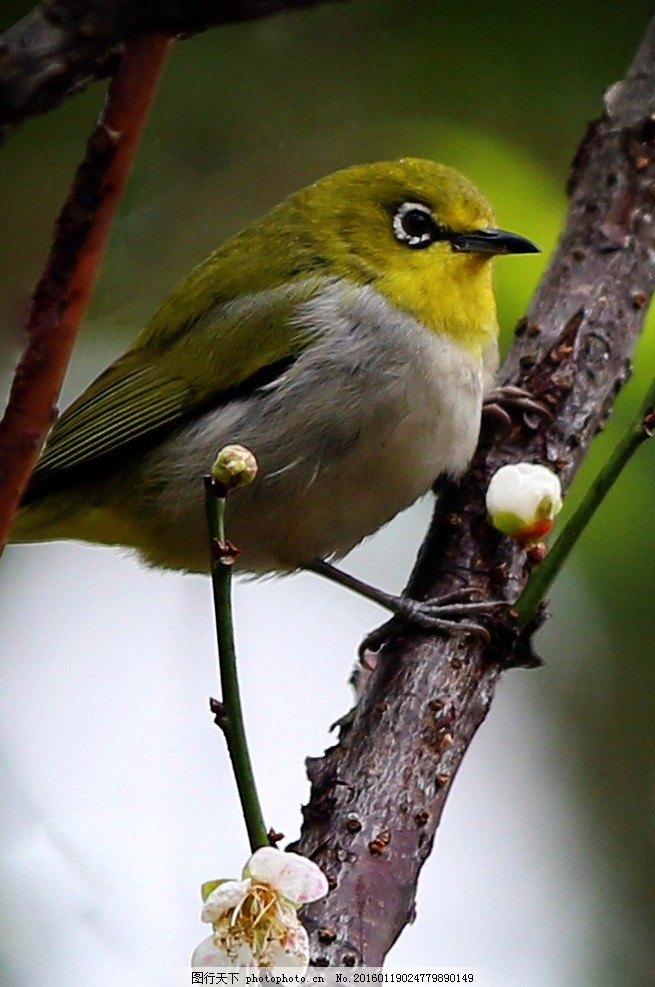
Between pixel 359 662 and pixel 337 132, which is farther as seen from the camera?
pixel 337 132

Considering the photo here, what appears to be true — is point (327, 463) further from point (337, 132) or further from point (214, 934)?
point (337, 132)

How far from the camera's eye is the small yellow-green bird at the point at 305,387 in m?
3.26

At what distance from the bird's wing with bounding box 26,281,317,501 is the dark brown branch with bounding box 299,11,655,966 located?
640 mm

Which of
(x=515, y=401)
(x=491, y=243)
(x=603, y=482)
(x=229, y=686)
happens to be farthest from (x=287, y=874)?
(x=491, y=243)

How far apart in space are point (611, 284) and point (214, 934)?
6.32ft

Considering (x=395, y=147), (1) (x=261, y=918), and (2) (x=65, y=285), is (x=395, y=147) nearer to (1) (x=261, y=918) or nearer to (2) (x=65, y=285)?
(1) (x=261, y=918)

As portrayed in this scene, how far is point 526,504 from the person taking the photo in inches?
96.6

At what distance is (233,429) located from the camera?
343 centimetres

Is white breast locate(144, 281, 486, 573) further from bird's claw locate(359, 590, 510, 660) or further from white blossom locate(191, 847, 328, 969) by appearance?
white blossom locate(191, 847, 328, 969)

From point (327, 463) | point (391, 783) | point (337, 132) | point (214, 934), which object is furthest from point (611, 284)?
point (337, 132)

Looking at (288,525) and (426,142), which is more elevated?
(426,142)

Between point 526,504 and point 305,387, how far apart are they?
1.02m

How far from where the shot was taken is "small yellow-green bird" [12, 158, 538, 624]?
3260 mm

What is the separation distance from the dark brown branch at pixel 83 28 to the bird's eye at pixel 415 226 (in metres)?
2.60
